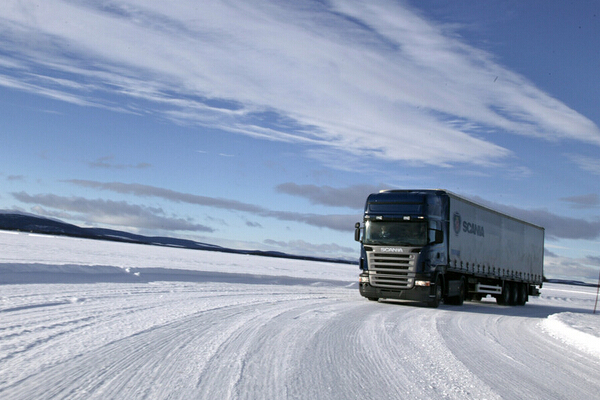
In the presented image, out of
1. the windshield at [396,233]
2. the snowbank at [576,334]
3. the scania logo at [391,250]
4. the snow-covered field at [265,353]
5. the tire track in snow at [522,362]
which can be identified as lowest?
the snow-covered field at [265,353]

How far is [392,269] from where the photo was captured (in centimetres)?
1998

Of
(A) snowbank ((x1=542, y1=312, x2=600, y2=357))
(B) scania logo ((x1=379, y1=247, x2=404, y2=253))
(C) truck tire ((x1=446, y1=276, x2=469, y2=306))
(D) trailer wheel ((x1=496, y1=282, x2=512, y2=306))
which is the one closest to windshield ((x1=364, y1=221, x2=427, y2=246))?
(B) scania logo ((x1=379, y1=247, x2=404, y2=253))

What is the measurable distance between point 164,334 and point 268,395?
13.9 feet

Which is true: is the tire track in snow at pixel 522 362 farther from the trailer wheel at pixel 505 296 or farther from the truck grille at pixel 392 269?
the trailer wheel at pixel 505 296

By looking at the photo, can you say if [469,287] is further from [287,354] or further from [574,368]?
[287,354]

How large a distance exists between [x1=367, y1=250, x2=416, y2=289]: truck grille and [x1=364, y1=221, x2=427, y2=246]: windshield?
0.40 meters

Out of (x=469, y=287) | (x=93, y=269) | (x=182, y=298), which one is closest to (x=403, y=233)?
(x=469, y=287)

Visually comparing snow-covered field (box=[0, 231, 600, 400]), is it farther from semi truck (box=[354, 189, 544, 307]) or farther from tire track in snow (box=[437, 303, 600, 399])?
semi truck (box=[354, 189, 544, 307])

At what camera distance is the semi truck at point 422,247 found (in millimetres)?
19734

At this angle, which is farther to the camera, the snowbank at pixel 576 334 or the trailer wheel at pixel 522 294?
the trailer wheel at pixel 522 294

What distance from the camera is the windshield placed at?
19797 millimetres

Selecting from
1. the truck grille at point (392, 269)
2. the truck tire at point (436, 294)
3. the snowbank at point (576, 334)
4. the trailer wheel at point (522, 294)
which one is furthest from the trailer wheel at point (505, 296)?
the snowbank at point (576, 334)

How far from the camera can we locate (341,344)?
9539mm

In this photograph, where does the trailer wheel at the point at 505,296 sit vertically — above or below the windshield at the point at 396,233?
below
